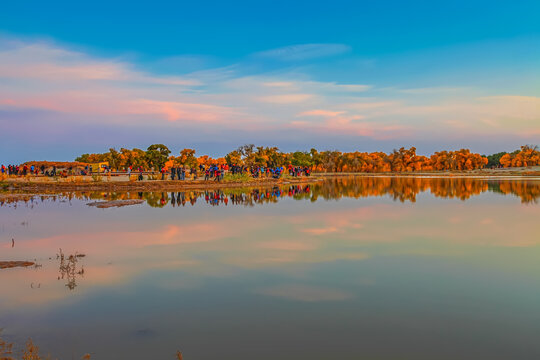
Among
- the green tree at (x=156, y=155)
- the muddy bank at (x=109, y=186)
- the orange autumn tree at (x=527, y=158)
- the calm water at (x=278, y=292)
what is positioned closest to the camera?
the calm water at (x=278, y=292)

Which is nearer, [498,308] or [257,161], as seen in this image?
[498,308]

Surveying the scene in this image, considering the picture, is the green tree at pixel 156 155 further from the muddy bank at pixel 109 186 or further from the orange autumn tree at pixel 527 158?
the orange autumn tree at pixel 527 158

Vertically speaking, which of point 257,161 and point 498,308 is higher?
point 257,161

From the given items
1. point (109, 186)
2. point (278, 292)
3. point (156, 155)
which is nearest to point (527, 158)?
point (156, 155)

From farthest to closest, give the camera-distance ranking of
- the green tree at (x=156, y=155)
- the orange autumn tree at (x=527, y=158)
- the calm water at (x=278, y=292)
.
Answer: the orange autumn tree at (x=527, y=158), the green tree at (x=156, y=155), the calm water at (x=278, y=292)

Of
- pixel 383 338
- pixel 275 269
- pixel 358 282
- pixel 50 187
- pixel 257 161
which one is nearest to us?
pixel 383 338

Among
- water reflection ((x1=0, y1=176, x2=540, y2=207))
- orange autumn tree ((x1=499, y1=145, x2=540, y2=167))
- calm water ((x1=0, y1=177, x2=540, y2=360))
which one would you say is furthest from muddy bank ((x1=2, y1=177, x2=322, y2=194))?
orange autumn tree ((x1=499, y1=145, x2=540, y2=167))

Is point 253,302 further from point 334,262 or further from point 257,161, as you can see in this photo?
point 257,161

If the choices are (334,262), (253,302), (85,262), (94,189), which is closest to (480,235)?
(334,262)

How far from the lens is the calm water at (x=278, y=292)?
666cm

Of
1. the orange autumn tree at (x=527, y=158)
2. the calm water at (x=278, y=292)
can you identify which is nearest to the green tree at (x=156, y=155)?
the calm water at (x=278, y=292)

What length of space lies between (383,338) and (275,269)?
490 centimetres

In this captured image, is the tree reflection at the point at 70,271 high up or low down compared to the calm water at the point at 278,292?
up

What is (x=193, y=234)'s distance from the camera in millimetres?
17609
